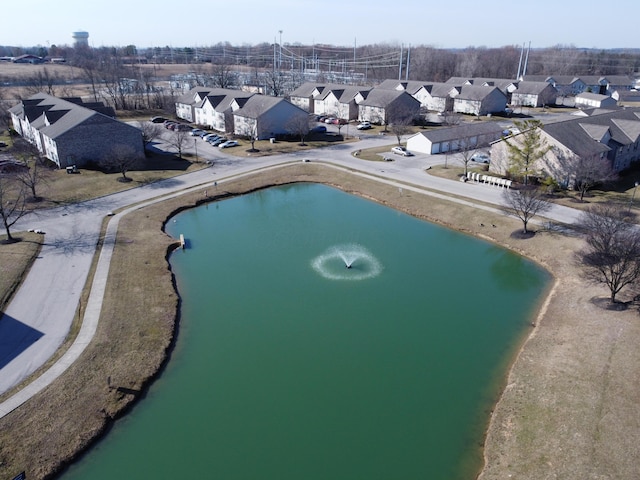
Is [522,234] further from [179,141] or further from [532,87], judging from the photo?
[532,87]

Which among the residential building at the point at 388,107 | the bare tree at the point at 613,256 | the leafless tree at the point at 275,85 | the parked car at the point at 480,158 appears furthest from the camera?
the leafless tree at the point at 275,85

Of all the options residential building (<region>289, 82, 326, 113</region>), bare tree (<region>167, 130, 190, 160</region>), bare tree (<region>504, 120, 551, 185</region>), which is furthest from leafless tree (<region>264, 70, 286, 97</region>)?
bare tree (<region>504, 120, 551, 185</region>)

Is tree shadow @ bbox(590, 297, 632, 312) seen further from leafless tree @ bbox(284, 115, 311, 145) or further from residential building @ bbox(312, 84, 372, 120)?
residential building @ bbox(312, 84, 372, 120)

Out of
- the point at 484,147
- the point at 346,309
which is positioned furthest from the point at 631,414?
the point at 484,147

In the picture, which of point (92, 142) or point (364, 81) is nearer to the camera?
point (92, 142)

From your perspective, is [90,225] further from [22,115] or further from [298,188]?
[22,115]

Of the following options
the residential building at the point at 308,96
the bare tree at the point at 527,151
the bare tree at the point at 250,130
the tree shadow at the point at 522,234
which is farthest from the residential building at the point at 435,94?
the tree shadow at the point at 522,234

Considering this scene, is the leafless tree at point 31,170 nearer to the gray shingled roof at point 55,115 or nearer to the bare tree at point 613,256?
the gray shingled roof at point 55,115
